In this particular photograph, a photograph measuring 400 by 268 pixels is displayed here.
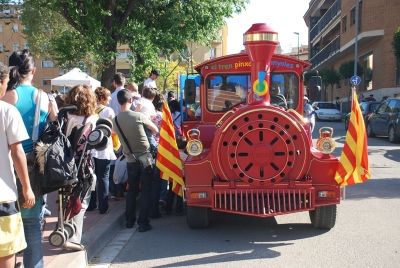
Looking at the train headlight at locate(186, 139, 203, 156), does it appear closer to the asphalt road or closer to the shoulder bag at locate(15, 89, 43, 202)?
the asphalt road

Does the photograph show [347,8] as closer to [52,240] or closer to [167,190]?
[167,190]

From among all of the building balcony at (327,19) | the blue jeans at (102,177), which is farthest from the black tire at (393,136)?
the building balcony at (327,19)

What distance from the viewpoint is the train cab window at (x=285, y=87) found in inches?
294

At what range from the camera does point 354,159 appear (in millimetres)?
5574

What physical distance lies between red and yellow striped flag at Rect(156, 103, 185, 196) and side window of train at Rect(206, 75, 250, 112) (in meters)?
1.54

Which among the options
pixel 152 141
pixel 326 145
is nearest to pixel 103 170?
pixel 152 141

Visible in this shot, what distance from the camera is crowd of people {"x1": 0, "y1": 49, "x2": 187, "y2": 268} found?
3.20m

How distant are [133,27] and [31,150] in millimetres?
10145

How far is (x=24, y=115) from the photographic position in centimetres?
374

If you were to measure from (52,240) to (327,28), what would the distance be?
45.3m

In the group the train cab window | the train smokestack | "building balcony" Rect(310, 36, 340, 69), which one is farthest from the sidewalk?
"building balcony" Rect(310, 36, 340, 69)

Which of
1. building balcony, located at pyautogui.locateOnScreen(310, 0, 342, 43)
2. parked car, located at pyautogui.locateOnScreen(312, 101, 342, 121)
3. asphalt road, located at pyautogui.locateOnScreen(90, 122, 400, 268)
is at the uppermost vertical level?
building balcony, located at pyautogui.locateOnScreen(310, 0, 342, 43)

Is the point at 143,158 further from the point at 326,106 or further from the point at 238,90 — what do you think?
the point at 326,106

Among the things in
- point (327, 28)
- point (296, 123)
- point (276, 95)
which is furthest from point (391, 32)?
point (296, 123)
